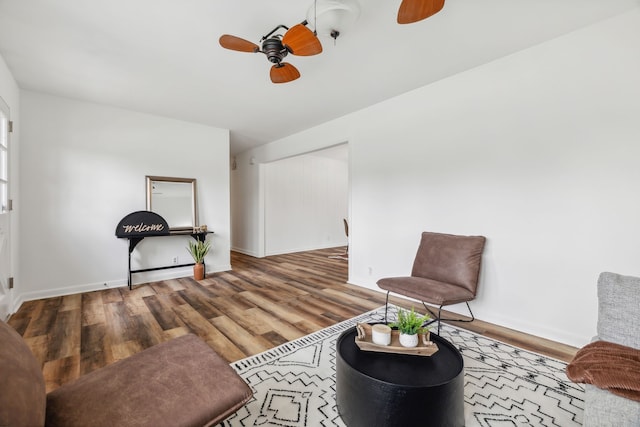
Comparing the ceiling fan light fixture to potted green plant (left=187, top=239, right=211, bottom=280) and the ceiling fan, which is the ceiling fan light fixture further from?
potted green plant (left=187, top=239, right=211, bottom=280)

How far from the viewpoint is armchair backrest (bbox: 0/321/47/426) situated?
731mm

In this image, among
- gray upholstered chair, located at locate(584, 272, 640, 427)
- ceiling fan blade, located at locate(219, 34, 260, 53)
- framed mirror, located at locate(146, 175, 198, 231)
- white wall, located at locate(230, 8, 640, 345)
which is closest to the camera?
gray upholstered chair, located at locate(584, 272, 640, 427)

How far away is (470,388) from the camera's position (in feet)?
5.98

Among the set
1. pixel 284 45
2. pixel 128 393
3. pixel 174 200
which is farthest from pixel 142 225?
pixel 128 393

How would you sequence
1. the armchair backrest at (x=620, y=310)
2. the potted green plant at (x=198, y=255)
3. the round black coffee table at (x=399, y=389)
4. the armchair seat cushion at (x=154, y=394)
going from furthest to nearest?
the potted green plant at (x=198, y=255) → the armchair backrest at (x=620, y=310) → the round black coffee table at (x=399, y=389) → the armchair seat cushion at (x=154, y=394)

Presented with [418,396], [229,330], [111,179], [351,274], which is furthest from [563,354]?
[111,179]

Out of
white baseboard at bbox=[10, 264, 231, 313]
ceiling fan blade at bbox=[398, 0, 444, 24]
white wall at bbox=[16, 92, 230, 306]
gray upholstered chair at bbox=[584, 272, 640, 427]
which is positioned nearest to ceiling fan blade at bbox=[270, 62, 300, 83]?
ceiling fan blade at bbox=[398, 0, 444, 24]

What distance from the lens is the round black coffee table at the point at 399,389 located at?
1.28 meters

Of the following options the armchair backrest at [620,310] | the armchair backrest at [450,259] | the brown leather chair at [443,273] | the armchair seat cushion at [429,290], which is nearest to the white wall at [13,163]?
the armchair seat cushion at [429,290]

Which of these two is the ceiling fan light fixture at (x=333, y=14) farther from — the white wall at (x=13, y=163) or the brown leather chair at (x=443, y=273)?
the white wall at (x=13, y=163)

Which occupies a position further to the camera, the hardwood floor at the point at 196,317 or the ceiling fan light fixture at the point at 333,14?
the hardwood floor at the point at 196,317

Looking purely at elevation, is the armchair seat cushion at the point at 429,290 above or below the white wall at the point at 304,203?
below

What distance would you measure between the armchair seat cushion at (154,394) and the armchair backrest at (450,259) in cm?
234

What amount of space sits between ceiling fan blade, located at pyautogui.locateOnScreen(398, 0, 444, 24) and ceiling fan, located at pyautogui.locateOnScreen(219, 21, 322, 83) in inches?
21.7
